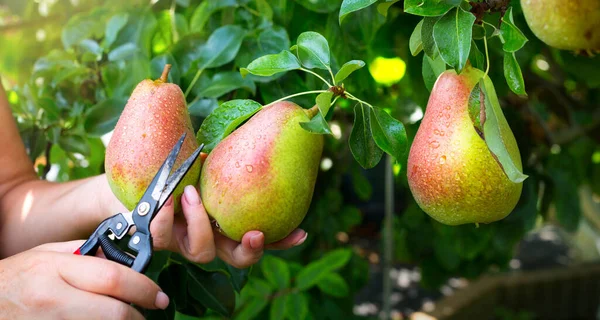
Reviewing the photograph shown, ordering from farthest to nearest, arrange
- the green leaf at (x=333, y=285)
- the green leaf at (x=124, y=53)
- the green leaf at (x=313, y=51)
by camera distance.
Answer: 1. the green leaf at (x=333, y=285)
2. the green leaf at (x=124, y=53)
3. the green leaf at (x=313, y=51)

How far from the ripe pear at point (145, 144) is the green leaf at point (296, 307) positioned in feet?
1.87

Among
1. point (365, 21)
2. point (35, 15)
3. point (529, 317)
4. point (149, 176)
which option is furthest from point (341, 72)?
point (529, 317)

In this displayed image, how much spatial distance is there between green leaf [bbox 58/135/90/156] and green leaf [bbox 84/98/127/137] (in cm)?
13

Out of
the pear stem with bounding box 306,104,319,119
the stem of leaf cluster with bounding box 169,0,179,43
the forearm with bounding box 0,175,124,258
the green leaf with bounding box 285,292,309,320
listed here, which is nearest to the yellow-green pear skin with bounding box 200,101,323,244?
the pear stem with bounding box 306,104,319,119

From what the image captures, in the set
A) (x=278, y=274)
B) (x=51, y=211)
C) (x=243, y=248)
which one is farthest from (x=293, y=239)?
(x=278, y=274)

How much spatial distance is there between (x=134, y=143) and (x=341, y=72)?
0.21m

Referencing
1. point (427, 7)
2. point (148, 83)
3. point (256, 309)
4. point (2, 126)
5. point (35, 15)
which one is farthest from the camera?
point (35, 15)

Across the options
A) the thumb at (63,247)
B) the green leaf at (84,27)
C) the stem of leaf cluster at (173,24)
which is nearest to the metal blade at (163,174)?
the thumb at (63,247)

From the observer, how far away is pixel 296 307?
1.17m

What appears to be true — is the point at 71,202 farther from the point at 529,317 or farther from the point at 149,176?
the point at 529,317

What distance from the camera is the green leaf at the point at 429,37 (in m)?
0.57

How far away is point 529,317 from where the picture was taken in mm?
2885

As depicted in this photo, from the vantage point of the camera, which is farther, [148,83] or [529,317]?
[529,317]

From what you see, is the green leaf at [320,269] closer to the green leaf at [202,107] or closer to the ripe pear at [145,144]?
the green leaf at [202,107]
